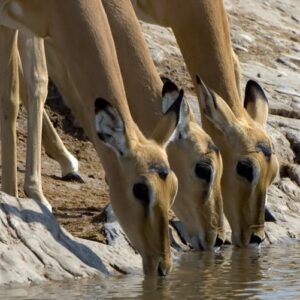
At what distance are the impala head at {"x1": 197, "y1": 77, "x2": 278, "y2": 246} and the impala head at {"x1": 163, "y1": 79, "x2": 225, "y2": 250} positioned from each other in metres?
0.39

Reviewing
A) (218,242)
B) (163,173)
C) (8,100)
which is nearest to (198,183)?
(218,242)

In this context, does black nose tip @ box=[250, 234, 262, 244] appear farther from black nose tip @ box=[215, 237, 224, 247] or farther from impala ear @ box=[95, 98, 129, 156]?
impala ear @ box=[95, 98, 129, 156]

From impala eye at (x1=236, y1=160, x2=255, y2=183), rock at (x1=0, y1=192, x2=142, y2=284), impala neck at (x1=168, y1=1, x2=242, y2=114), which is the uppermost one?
impala neck at (x1=168, y1=1, x2=242, y2=114)

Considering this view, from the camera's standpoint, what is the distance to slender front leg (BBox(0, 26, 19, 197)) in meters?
11.4

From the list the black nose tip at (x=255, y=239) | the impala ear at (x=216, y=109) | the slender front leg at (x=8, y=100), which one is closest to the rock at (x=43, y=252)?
the black nose tip at (x=255, y=239)

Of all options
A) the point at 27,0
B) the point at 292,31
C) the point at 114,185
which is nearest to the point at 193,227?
the point at 114,185

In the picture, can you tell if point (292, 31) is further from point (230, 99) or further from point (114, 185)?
point (114, 185)

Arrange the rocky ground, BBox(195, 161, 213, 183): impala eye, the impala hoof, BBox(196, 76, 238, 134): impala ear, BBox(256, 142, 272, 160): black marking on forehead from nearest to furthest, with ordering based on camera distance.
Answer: BBox(195, 161, 213, 183): impala eye < BBox(196, 76, 238, 134): impala ear < BBox(256, 142, 272, 160): black marking on forehead < the rocky ground < the impala hoof

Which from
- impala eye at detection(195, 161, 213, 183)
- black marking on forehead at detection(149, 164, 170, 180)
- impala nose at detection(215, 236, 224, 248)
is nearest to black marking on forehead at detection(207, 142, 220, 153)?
impala eye at detection(195, 161, 213, 183)

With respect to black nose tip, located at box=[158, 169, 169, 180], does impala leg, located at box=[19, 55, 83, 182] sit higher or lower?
higher

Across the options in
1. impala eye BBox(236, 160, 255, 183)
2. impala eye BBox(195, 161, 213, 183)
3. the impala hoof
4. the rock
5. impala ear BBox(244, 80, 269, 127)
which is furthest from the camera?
the impala hoof

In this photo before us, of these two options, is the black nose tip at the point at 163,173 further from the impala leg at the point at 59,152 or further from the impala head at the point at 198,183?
the impala leg at the point at 59,152

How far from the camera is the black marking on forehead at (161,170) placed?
30.1 feet

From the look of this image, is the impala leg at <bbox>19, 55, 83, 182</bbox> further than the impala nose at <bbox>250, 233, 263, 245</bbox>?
Yes
